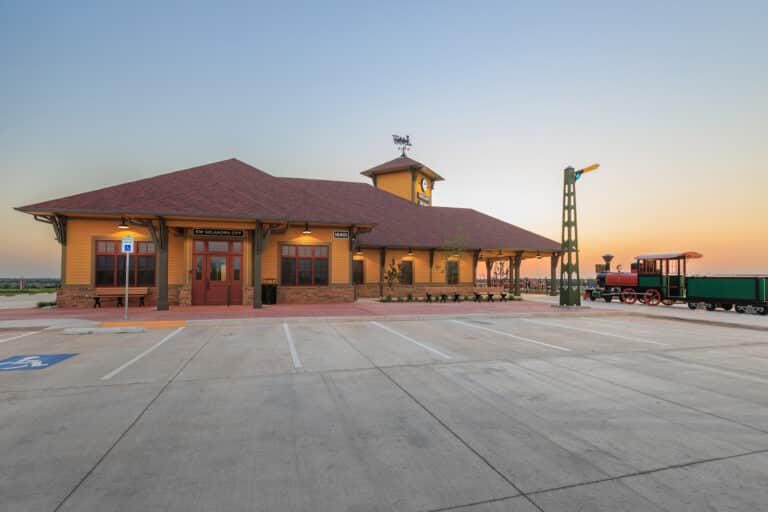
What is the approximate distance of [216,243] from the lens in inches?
693

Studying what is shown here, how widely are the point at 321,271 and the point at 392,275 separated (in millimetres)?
5889

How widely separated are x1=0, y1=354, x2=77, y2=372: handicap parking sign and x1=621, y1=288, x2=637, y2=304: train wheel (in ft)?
86.9

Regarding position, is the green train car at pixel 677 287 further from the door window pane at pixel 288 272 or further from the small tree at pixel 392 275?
the door window pane at pixel 288 272

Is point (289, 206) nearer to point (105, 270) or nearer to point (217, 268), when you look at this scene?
point (217, 268)

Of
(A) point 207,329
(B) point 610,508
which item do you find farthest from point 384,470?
(A) point 207,329

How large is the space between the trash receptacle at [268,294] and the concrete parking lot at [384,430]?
976 cm

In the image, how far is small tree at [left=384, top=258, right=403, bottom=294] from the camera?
2397 cm

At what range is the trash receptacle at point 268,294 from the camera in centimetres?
1816

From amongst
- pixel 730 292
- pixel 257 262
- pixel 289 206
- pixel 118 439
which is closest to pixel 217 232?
pixel 257 262

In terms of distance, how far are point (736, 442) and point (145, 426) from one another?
6.44m

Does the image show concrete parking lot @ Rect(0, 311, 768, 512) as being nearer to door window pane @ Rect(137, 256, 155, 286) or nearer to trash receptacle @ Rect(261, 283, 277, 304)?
trash receptacle @ Rect(261, 283, 277, 304)

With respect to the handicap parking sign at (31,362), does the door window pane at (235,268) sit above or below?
above

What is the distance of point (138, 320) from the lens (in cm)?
1204

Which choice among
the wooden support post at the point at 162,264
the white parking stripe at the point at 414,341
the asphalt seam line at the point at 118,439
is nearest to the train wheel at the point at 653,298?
the white parking stripe at the point at 414,341
